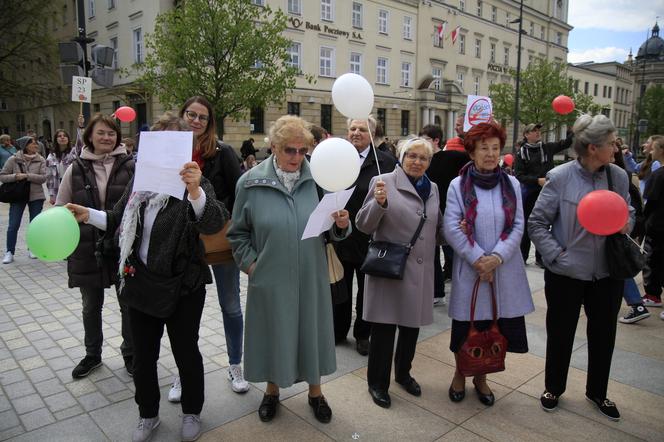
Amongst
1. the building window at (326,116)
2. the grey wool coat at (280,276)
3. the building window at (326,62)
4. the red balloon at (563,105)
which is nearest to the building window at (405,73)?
the building window at (326,62)

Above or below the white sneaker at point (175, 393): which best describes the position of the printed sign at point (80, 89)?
above

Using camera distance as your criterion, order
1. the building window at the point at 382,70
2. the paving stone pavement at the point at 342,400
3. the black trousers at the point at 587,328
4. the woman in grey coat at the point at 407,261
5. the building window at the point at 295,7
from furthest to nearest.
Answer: the building window at the point at 382,70 < the building window at the point at 295,7 < the woman in grey coat at the point at 407,261 < the black trousers at the point at 587,328 < the paving stone pavement at the point at 342,400

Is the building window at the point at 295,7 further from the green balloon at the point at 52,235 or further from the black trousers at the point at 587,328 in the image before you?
the green balloon at the point at 52,235

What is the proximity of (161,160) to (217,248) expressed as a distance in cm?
88

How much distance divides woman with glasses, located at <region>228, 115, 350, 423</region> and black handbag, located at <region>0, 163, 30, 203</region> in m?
A: 6.64

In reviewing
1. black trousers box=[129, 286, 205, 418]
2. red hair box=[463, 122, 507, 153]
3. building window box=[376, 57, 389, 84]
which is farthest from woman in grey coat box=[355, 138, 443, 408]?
building window box=[376, 57, 389, 84]

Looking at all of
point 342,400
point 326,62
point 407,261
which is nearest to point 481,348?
point 407,261

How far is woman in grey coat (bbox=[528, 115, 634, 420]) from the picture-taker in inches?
129

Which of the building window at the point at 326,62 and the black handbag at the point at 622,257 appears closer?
the black handbag at the point at 622,257

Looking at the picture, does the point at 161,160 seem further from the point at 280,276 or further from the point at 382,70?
the point at 382,70

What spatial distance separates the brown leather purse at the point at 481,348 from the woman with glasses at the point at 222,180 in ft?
5.41

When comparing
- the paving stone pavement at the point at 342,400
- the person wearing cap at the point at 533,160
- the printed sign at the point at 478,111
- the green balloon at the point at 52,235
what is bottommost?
Result: the paving stone pavement at the point at 342,400

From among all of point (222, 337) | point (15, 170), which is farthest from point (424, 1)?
point (222, 337)

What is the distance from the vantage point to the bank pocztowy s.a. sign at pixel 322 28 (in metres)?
30.1
